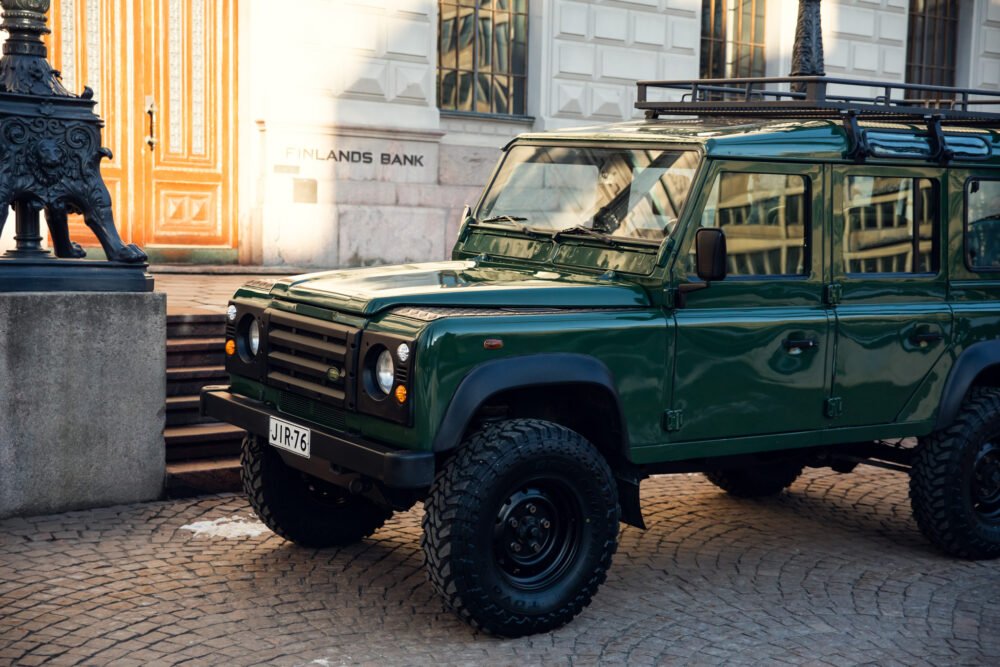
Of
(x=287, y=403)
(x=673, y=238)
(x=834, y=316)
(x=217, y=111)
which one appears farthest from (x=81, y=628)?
(x=217, y=111)

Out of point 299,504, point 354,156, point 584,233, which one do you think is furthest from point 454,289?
point 354,156

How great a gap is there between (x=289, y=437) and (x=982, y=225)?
12.6 feet

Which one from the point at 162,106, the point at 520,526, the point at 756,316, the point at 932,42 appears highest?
the point at 932,42

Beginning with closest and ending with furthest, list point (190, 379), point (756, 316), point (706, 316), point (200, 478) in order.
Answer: point (706, 316) → point (756, 316) → point (200, 478) → point (190, 379)

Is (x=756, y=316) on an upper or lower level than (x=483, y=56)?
lower

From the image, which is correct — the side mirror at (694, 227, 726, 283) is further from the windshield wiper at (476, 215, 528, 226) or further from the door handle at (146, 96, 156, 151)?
the door handle at (146, 96, 156, 151)

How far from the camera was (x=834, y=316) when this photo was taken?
6102mm

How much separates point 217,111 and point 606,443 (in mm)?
8677

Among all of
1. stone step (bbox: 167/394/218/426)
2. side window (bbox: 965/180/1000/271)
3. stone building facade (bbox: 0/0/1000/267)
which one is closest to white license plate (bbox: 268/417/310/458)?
stone step (bbox: 167/394/218/426)

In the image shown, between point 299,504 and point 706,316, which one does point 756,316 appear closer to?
point 706,316

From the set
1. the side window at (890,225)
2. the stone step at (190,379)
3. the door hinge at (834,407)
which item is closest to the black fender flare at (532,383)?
the door hinge at (834,407)

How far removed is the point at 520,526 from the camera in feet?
17.1

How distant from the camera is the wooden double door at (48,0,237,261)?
12.3 m

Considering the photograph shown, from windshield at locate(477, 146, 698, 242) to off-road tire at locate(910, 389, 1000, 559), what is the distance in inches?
77.9
